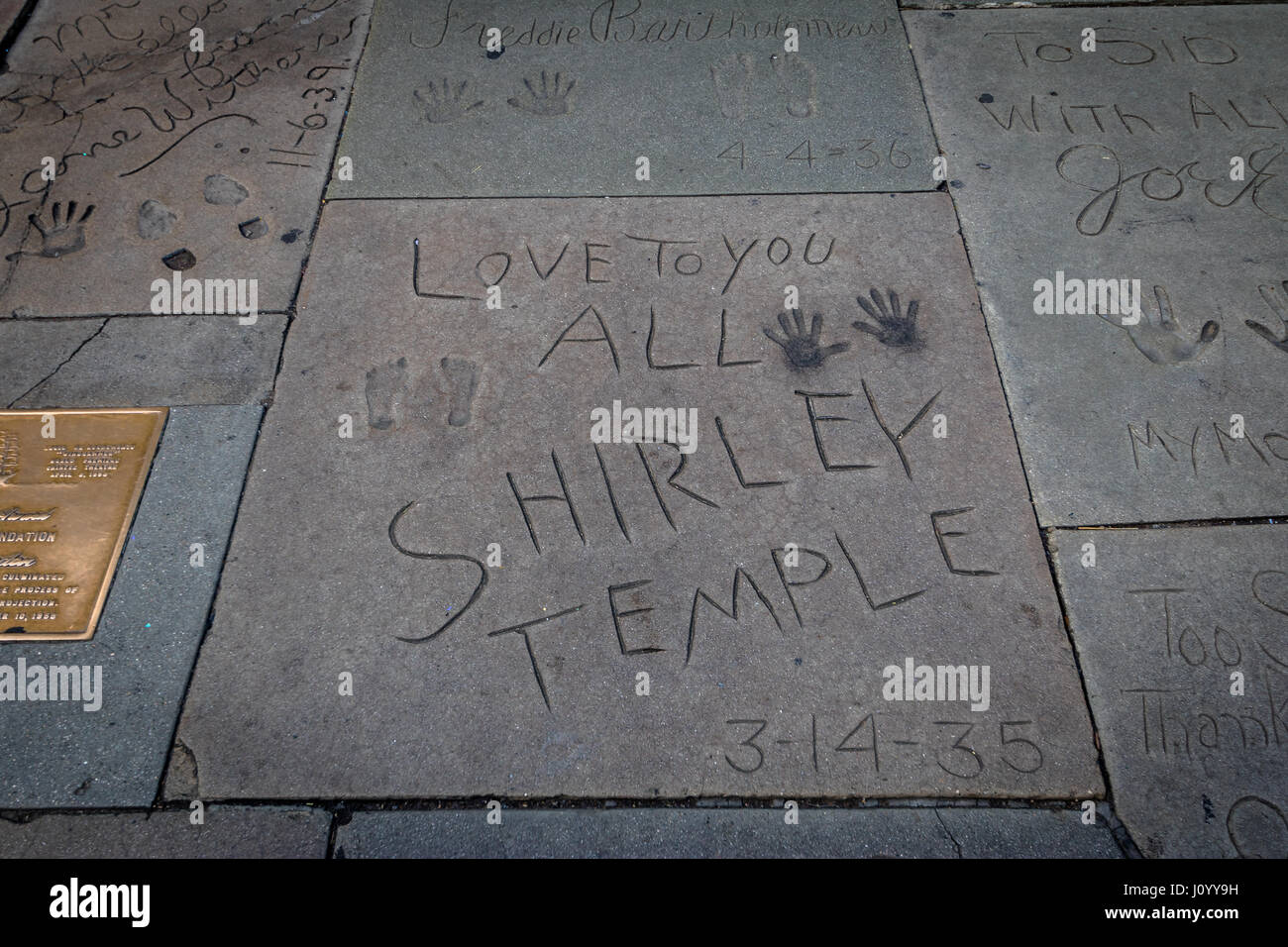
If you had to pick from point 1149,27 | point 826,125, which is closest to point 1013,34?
point 1149,27

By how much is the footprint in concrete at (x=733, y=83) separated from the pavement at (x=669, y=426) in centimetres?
2

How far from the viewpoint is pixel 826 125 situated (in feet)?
11.3

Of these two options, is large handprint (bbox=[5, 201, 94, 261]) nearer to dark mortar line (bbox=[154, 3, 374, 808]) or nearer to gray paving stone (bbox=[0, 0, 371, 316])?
gray paving stone (bbox=[0, 0, 371, 316])

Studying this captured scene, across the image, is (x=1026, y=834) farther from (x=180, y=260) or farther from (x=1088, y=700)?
(x=180, y=260)

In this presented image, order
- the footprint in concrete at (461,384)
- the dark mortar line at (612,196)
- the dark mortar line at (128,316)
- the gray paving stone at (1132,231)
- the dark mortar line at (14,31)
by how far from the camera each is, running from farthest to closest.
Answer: the dark mortar line at (14,31) < the dark mortar line at (612,196) < the dark mortar line at (128,316) < the footprint in concrete at (461,384) < the gray paving stone at (1132,231)

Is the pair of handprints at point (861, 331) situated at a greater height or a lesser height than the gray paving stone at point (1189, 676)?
greater

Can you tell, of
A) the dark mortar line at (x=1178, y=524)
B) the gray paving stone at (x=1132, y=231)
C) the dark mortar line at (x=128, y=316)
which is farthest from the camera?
the dark mortar line at (x=128, y=316)

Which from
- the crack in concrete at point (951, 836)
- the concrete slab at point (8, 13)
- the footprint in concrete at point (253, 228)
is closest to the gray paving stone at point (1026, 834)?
the crack in concrete at point (951, 836)

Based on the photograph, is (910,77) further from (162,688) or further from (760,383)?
(162,688)

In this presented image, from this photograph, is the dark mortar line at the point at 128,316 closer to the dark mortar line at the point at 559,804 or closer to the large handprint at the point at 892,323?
the dark mortar line at the point at 559,804

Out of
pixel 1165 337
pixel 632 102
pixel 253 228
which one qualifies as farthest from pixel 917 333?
pixel 253 228

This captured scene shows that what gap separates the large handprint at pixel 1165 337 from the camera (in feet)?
8.77

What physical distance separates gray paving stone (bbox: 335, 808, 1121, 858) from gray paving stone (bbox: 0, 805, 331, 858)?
9 cm

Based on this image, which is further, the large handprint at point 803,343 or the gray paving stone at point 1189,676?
the large handprint at point 803,343
